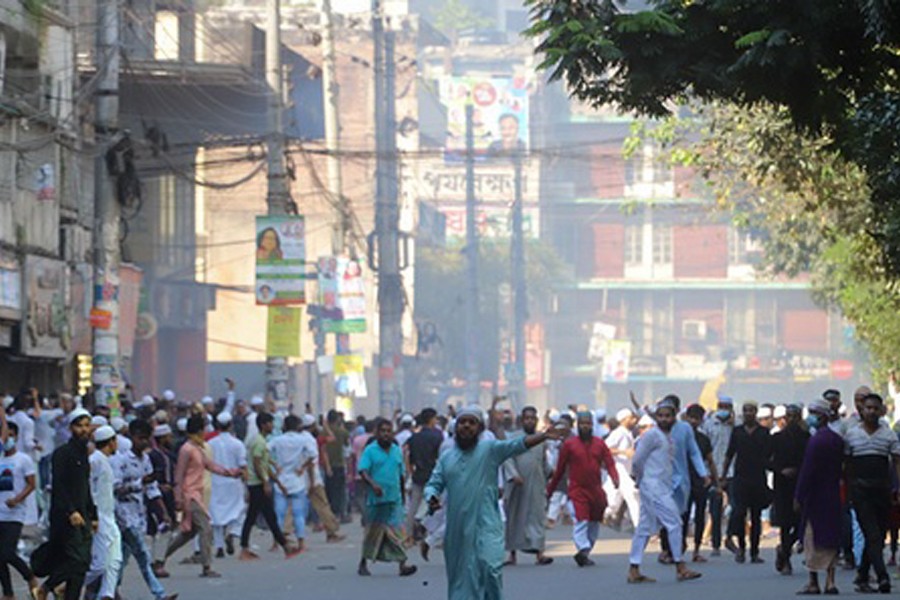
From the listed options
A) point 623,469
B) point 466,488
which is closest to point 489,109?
point 623,469

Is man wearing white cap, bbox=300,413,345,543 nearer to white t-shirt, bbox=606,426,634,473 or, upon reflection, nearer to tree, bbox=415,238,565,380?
white t-shirt, bbox=606,426,634,473

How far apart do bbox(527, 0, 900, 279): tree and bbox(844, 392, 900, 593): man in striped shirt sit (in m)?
2.80

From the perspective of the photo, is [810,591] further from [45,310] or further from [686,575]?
[45,310]

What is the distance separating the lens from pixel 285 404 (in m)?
35.2

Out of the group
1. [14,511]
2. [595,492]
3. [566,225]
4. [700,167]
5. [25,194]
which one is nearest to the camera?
[14,511]

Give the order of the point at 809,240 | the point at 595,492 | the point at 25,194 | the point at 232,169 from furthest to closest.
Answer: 1. the point at 232,169
2. the point at 809,240
3. the point at 25,194
4. the point at 595,492

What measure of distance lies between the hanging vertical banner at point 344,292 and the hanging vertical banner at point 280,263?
1080 cm

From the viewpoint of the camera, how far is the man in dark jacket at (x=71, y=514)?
14898 millimetres

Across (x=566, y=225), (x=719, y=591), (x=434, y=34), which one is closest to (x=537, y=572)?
(x=719, y=591)

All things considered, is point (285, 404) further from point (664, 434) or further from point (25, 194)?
point (664, 434)

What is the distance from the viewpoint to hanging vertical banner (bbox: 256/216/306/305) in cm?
3459

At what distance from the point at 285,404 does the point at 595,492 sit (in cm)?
1428

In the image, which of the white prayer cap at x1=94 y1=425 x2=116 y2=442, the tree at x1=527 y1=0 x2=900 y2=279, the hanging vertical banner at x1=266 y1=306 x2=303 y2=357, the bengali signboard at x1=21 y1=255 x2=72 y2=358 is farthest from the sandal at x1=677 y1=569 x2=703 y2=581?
the bengali signboard at x1=21 y1=255 x2=72 y2=358

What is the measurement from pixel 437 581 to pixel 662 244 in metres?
93.2
